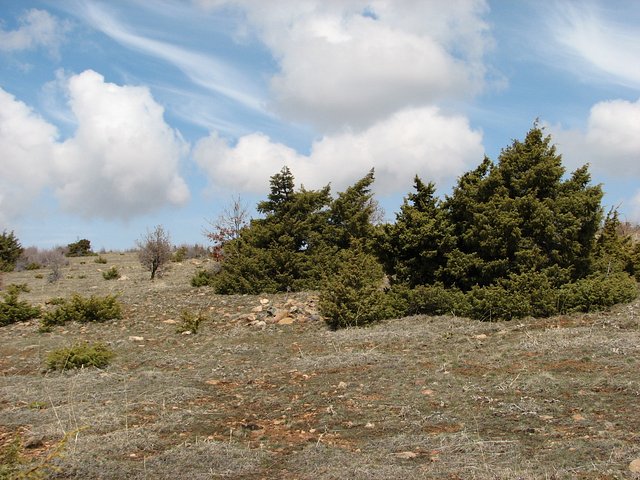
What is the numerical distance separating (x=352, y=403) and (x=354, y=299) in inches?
246

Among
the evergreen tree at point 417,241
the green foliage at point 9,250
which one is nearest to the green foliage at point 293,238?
the evergreen tree at point 417,241

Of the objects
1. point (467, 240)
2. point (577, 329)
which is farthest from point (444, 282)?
point (577, 329)

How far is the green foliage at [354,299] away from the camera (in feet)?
43.2

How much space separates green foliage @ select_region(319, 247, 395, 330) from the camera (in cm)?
1318

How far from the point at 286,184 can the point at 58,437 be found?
597 inches

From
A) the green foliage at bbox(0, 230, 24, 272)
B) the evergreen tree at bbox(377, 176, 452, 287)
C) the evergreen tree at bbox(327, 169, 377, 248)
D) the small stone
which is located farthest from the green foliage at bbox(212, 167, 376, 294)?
the green foliage at bbox(0, 230, 24, 272)

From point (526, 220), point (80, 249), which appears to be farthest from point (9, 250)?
point (526, 220)

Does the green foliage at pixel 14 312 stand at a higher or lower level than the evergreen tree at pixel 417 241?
lower

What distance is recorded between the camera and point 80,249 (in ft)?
157

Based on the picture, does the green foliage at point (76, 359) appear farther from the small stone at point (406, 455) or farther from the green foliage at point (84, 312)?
the small stone at point (406, 455)

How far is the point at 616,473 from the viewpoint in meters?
4.30

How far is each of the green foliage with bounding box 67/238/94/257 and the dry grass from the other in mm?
36998

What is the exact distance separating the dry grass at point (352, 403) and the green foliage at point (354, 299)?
2.05 feet

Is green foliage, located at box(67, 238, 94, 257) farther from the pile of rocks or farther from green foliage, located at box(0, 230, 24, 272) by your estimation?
the pile of rocks
